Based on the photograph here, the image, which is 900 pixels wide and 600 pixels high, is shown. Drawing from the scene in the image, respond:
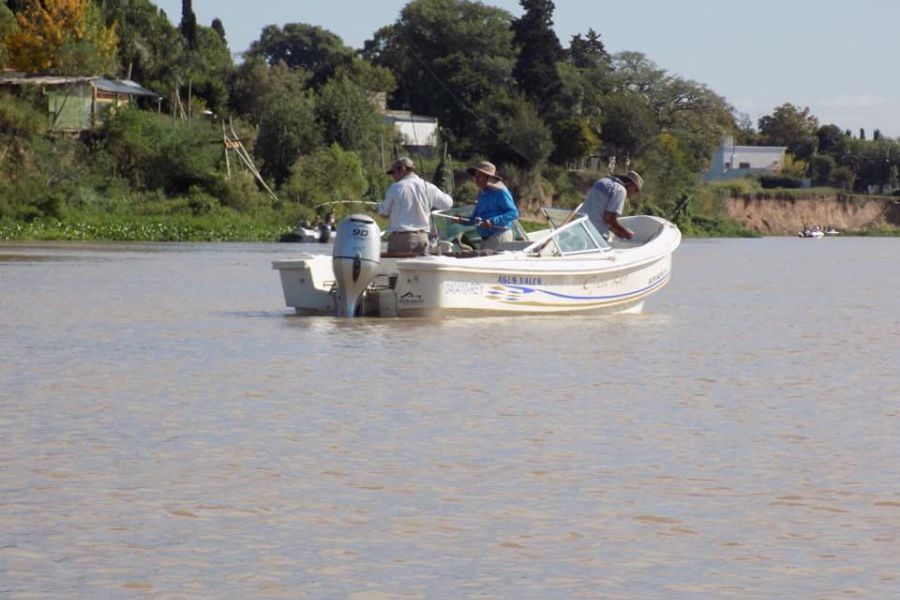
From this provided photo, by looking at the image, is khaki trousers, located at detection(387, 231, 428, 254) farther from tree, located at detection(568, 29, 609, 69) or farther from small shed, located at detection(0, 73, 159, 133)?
tree, located at detection(568, 29, 609, 69)

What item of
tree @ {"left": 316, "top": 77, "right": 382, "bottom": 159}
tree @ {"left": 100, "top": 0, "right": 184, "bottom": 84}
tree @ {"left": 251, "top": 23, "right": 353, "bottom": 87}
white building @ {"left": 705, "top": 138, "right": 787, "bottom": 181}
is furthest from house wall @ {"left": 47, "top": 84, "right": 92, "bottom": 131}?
white building @ {"left": 705, "top": 138, "right": 787, "bottom": 181}

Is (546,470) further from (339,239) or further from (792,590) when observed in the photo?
(339,239)

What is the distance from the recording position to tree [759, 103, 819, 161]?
550 ft

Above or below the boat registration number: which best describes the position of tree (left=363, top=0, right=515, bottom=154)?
above

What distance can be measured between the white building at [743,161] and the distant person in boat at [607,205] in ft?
400

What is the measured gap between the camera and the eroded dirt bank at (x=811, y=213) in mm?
120438

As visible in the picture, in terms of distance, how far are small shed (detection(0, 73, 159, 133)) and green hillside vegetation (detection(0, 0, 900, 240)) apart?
39cm

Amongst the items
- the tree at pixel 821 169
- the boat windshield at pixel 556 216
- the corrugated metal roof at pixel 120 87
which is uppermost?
the corrugated metal roof at pixel 120 87

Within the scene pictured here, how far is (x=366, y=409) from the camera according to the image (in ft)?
36.5

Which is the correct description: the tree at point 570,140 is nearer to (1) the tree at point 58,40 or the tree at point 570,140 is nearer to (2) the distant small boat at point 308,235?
(1) the tree at point 58,40

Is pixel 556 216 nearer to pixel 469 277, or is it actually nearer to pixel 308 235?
pixel 469 277

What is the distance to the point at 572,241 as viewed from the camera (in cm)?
1886

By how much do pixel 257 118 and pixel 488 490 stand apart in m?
67.7

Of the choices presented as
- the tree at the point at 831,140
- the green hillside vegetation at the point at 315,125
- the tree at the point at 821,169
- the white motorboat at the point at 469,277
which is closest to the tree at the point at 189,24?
the green hillside vegetation at the point at 315,125
